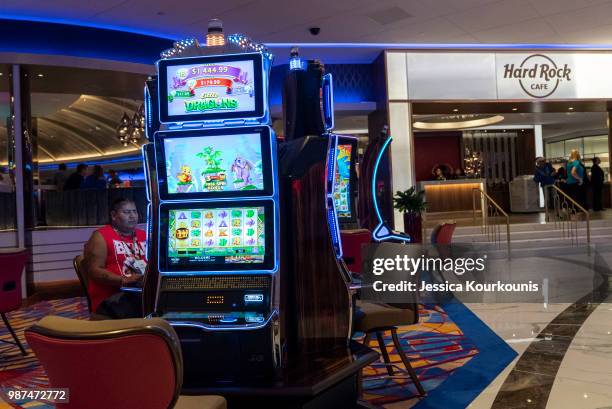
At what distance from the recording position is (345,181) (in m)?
5.40

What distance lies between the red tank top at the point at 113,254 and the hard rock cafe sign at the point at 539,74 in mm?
7160

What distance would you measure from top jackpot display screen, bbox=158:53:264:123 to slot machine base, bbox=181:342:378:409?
1.02 meters

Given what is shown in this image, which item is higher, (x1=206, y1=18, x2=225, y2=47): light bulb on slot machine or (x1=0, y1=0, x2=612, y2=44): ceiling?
(x1=0, y1=0, x2=612, y2=44): ceiling

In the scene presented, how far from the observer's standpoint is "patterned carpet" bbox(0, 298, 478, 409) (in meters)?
3.08

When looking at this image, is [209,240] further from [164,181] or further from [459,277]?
[459,277]

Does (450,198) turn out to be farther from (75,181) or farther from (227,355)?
(227,355)

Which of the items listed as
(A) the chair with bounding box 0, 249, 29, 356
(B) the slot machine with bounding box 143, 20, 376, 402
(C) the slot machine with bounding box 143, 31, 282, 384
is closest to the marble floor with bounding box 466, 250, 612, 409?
(B) the slot machine with bounding box 143, 20, 376, 402

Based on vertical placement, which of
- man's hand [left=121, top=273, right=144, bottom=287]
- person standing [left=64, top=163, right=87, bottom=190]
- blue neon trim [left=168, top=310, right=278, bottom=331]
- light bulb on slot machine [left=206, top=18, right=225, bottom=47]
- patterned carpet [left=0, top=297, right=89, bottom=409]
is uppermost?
light bulb on slot machine [left=206, top=18, right=225, bottom=47]

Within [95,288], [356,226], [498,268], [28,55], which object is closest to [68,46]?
[28,55]

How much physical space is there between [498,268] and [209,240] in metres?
5.89

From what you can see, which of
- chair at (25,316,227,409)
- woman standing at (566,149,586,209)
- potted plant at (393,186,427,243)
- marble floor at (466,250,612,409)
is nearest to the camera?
chair at (25,316,227,409)

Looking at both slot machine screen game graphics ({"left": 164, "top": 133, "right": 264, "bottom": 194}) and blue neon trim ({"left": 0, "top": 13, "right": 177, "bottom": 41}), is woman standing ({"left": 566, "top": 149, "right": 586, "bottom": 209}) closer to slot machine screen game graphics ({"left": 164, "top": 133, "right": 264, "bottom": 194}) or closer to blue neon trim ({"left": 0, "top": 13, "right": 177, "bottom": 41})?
blue neon trim ({"left": 0, "top": 13, "right": 177, "bottom": 41})

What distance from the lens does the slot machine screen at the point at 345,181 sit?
5309 millimetres

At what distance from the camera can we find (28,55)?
6570mm
